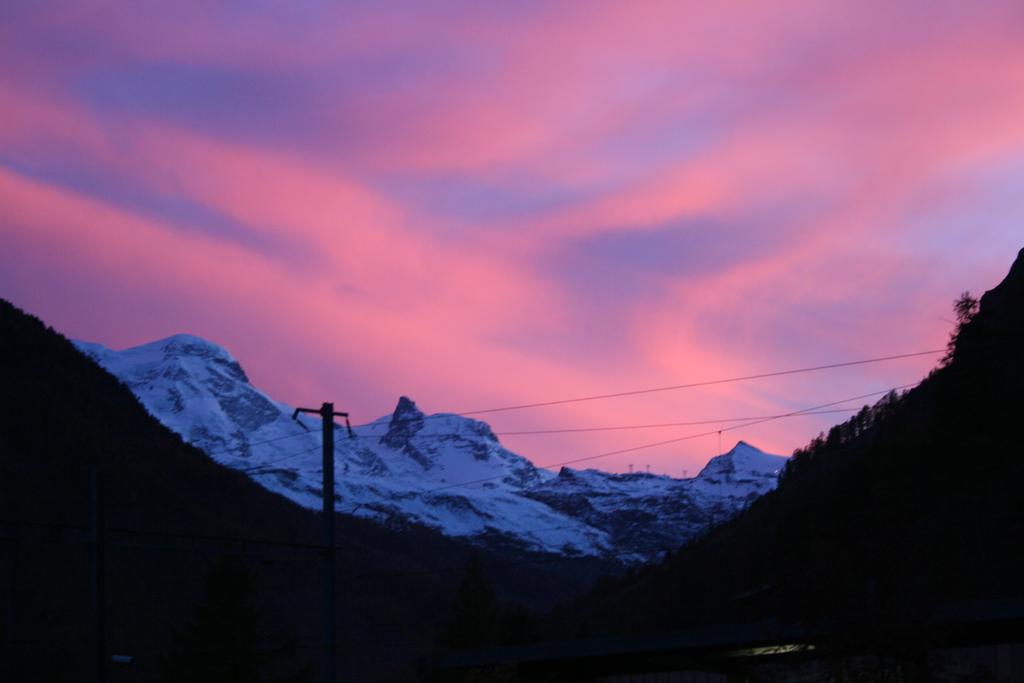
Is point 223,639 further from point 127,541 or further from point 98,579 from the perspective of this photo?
point 127,541

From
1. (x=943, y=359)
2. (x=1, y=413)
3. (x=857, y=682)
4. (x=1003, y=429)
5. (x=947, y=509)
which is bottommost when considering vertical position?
(x=857, y=682)

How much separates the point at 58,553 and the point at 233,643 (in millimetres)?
54801

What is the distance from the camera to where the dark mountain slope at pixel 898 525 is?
64.4ft

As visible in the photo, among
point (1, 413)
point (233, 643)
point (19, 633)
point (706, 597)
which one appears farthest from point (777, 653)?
point (1, 413)

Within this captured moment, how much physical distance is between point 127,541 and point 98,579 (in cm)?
8118

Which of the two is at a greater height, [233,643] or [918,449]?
[918,449]

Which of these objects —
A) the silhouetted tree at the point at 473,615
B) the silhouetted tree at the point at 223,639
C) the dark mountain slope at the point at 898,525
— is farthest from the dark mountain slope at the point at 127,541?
the dark mountain slope at the point at 898,525

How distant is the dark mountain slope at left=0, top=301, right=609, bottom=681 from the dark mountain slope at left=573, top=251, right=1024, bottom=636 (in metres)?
18.9

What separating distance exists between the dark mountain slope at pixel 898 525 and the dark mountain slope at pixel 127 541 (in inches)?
743

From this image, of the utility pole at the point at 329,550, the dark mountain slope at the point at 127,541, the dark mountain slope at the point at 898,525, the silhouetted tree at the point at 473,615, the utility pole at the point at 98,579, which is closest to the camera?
the dark mountain slope at the point at 898,525

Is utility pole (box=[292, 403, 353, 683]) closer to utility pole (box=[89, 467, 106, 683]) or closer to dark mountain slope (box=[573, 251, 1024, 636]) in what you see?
utility pole (box=[89, 467, 106, 683])

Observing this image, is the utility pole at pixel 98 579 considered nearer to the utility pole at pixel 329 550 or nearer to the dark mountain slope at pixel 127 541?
the utility pole at pixel 329 550

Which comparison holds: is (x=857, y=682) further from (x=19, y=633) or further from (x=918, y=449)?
(x=19, y=633)

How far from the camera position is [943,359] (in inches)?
3413
